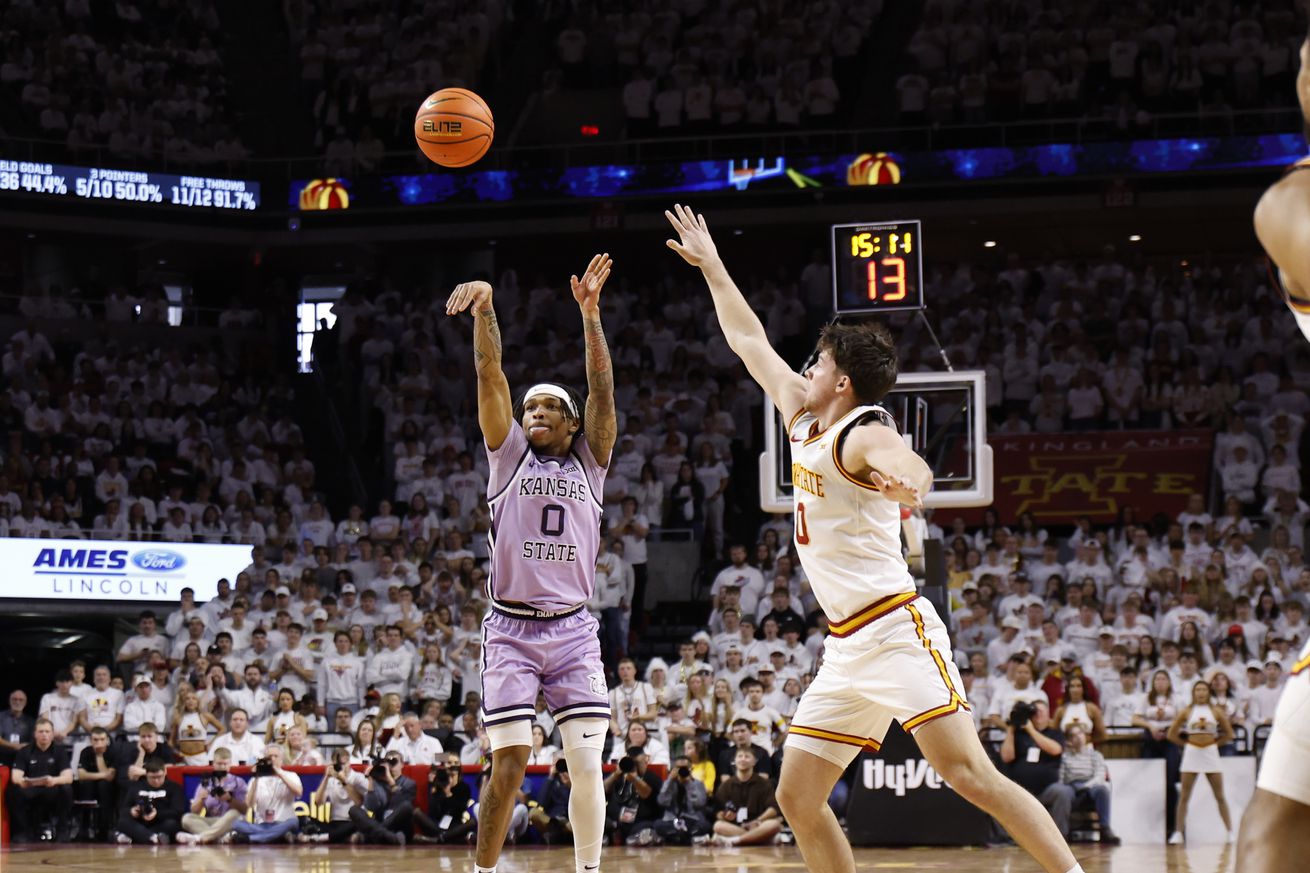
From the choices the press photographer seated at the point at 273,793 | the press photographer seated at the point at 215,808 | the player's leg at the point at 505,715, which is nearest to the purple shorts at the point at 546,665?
the player's leg at the point at 505,715

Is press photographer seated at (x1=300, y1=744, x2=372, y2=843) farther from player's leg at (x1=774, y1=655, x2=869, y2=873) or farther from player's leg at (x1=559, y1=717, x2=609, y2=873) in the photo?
player's leg at (x1=774, y1=655, x2=869, y2=873)

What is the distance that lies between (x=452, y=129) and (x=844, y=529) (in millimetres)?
5833

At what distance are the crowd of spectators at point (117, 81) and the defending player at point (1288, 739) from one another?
24.2m

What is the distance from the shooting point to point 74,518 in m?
20.5

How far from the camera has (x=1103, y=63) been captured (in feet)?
77.6

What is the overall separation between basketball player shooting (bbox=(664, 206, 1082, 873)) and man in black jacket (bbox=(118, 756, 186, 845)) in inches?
411

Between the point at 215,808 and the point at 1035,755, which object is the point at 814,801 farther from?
the point at 215,808

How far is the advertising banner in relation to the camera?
19.8m

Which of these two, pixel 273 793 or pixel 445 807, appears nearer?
pixel 445 807

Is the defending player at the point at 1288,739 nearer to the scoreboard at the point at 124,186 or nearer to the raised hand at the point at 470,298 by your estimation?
the raised hand at the point at 470,298

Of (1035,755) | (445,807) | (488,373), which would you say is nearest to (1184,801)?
(1035,755)

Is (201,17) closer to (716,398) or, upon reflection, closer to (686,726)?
(716,398)

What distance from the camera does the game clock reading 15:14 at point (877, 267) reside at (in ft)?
40.9

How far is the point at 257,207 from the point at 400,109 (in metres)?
2.72
